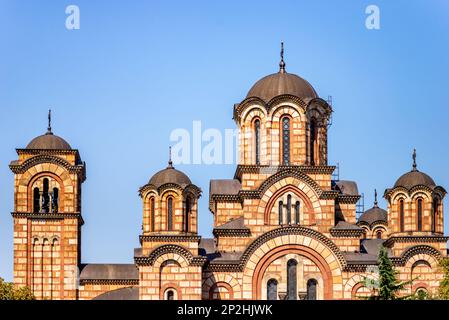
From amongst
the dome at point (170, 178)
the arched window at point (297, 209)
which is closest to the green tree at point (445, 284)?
the arched window at point (297, 209)

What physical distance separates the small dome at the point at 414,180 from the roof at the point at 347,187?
2441mm

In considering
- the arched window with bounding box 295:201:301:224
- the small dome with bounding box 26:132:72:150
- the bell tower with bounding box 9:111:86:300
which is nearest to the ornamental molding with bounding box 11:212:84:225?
the bell tower with bounding box 9:111:86:300

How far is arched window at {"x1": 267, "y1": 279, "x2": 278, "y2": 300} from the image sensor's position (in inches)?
2167

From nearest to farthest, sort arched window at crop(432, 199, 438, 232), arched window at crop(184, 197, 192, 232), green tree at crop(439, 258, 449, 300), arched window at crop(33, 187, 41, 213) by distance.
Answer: green tree at crop(439, 258, 449, 300) < arched window at crop(184, 197, 192, 232) < arched window at crop(432, 199, 438, 232) < arched window at crop(33, 187, 41, 213)

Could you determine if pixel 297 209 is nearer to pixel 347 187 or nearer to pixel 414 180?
pixel 347 187

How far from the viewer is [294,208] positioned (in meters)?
56.5

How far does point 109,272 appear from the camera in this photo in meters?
58.5

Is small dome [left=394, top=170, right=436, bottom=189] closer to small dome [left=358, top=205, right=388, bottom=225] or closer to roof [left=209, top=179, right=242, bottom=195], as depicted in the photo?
roof [left=209, top=179, right=242, bottom=195]

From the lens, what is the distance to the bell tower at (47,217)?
58.7 m

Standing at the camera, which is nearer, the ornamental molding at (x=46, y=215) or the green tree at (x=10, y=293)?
the green tree at (x=10, y=293)

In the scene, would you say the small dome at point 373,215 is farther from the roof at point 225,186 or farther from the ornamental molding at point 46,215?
the ornamental molding at point 46,215

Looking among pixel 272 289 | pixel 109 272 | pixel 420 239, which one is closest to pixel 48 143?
pixel 109 272

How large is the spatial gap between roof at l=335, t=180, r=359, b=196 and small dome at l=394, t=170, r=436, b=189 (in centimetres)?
244
